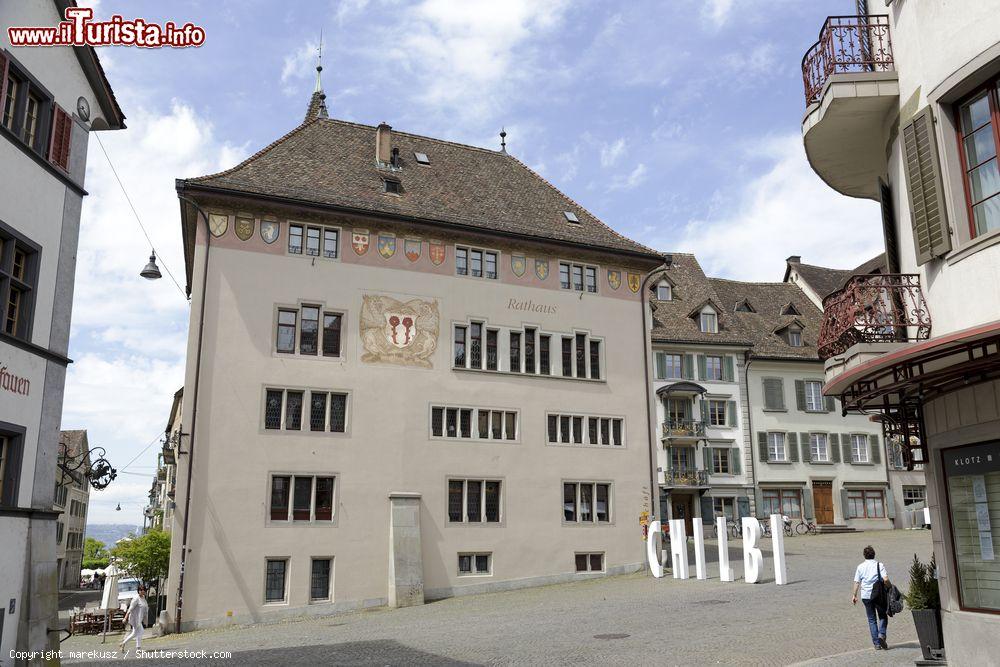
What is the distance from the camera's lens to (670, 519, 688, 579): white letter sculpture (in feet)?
86.6

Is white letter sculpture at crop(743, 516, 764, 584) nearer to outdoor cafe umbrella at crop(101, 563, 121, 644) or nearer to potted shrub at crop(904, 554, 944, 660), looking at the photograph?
potted shrub at crop(904, 554, 944, 660)

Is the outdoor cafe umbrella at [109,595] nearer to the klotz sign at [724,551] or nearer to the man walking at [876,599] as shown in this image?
the klotz sign at [724,551]

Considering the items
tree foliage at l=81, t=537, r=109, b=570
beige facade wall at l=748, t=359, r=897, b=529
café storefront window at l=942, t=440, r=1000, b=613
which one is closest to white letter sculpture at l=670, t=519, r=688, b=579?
café storefront window at l=942, t=440, r=1000, b=613

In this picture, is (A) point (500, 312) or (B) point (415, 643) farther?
(A) point (500, 312)

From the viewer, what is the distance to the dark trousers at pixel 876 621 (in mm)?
13016

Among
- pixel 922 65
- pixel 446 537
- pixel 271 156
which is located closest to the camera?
pixel 922 65

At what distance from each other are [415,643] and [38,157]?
12174 millimetres

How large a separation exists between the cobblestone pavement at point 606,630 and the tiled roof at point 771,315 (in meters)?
21.8

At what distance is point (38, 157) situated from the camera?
16078 millimetres

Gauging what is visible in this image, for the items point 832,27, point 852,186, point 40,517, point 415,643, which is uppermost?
point 832,27

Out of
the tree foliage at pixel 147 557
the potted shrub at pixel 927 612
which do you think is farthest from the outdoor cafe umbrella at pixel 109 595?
the potted shrub at pixel 927 612

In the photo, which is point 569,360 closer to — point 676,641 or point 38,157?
point 676,641

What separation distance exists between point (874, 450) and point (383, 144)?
33.9 metres

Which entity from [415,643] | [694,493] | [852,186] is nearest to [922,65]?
[852,186]
